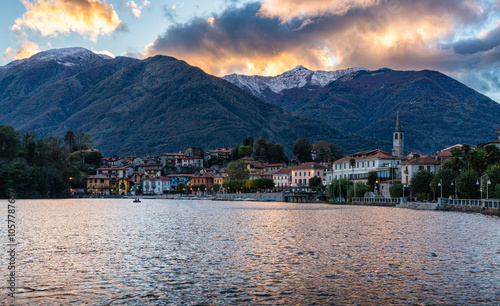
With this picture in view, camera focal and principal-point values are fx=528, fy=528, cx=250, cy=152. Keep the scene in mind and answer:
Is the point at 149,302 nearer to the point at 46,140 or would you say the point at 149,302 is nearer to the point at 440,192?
the point at 440,192

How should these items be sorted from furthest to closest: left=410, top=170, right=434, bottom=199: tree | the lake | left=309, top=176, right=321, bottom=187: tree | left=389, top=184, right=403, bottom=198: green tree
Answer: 1. left=309, top=176, right=321, bottom=187: tree
2. left=389, top=184, right=403, bottom=198: green tree
3. left=410, top=170, right=434, bottom=199: tree
4. the lake

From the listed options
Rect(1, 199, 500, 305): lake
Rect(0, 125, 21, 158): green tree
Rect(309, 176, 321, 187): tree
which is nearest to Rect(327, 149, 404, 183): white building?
Rect(309, 176, 321, 187): tree

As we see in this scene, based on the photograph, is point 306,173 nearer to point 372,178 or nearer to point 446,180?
point 372,178

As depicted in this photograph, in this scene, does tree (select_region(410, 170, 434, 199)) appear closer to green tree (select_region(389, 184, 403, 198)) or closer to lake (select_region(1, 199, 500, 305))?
green tree (select_region(389, 184, 403, 198))

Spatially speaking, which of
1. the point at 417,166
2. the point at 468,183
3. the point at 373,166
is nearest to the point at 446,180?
the point at 468,183

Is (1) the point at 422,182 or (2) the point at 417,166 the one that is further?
(2) the point at 417,166

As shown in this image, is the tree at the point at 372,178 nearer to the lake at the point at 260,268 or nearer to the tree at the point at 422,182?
the tree at the point at 422,182

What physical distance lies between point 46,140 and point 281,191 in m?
85.4

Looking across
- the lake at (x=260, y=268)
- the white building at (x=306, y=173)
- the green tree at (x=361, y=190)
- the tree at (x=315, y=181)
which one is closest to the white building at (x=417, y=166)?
the green tree at (x=361, y=190)

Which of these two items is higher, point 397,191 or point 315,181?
point 315,181

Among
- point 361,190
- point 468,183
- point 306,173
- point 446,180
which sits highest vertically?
point 306,173

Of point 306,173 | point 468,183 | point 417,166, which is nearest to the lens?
point 468,183

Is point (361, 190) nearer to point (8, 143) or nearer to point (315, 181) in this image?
point (315, 181)

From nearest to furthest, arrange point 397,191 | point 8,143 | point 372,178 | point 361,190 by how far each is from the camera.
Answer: point 397,191
point 361,190
point 372,178
point 8,143
